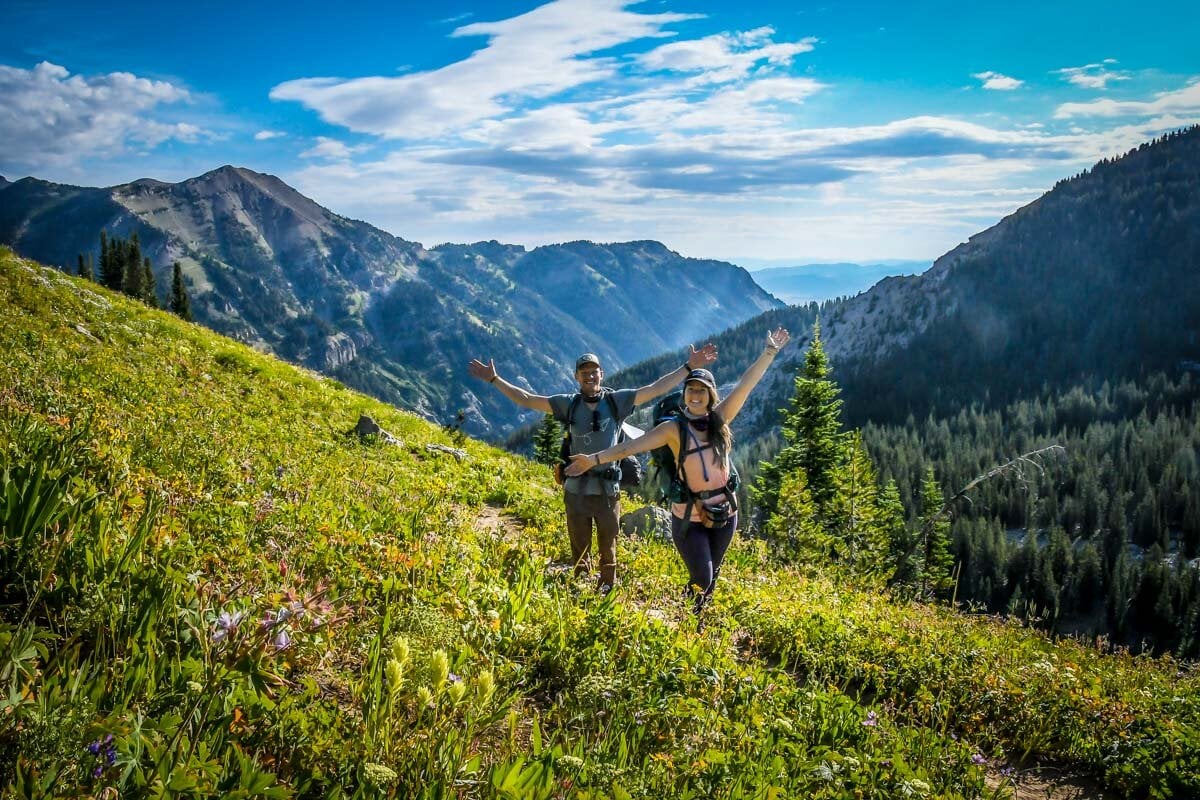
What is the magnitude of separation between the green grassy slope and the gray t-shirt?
49.8 inches

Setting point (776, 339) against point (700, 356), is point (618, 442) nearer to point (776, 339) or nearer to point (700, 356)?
point (700, 356)

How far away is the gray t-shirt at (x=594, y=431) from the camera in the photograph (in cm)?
857

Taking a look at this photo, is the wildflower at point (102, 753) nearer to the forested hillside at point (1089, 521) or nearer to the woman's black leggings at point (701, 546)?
the woman's black leggings at point (701, 546)

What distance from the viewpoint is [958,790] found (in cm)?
450

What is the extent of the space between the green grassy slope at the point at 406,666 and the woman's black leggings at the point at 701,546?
56 centimetres

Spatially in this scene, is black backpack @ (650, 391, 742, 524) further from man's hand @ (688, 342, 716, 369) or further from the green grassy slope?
the green grassy slope

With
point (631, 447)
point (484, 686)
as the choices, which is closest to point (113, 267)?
point (631, 447)

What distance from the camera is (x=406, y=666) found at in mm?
3812

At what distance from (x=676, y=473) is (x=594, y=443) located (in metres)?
1.24

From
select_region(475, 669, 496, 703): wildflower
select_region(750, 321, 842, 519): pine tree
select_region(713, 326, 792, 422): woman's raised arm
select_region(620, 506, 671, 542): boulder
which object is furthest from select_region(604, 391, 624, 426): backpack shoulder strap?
select_region(750, 321, 842, 519): pine tree

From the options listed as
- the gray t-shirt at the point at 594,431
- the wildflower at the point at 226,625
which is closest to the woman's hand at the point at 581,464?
the gray t-shirt at the point at 594,431

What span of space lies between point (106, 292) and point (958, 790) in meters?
24.2

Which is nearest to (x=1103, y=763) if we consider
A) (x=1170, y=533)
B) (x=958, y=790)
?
(x=958, y=790)

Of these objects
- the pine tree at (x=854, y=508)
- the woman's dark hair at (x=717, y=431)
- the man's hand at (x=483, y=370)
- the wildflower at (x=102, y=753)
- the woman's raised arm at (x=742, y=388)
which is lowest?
the pine tree at (x=854, y=508)
